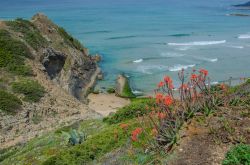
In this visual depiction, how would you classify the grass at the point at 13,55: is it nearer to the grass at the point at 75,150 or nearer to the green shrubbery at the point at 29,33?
the green shrubbery at the point at 29,33

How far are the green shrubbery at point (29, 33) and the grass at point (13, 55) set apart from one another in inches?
82.4

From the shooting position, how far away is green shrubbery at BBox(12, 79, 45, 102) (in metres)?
31.7

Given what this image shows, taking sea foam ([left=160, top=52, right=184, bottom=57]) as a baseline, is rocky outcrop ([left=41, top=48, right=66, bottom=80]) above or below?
above

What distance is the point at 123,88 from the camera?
45094 millimetres

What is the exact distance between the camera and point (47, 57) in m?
42.0

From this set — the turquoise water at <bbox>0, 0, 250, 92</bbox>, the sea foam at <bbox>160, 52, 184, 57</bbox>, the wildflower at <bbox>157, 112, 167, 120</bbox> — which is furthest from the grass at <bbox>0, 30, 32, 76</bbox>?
the sea foam at <bbox>160, 52, 184, 57</bbox>

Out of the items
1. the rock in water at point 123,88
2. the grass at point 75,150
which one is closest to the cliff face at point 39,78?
the rock in water at point 123,88

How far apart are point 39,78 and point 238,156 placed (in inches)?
1090

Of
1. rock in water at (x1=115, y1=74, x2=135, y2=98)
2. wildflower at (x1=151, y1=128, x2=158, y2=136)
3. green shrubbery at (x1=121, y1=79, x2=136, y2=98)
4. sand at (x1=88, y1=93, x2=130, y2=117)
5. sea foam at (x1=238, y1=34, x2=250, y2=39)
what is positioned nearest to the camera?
wildflower at (x1=151, y1=128, x2=158, y2=136)

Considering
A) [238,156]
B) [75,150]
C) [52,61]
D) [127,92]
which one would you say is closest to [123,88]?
[127,92]

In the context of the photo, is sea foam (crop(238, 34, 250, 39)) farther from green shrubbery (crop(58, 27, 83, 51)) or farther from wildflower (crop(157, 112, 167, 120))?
wildflower (crop(157, 112, 167, 120))

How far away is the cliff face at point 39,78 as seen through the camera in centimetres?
2855

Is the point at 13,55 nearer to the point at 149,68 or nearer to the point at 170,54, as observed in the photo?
the point at 149,68

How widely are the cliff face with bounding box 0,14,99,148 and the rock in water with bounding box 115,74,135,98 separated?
396cm
